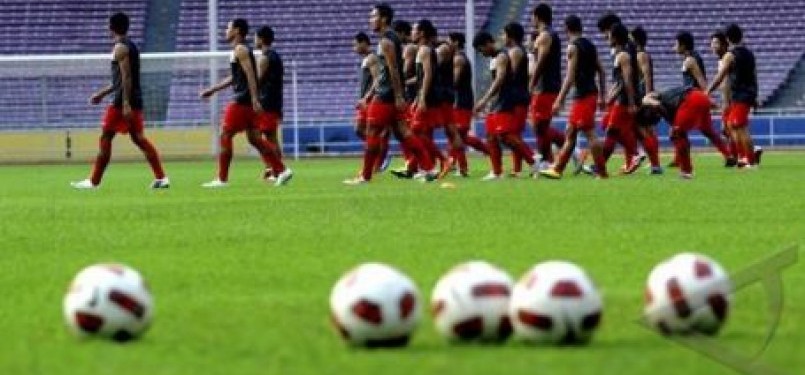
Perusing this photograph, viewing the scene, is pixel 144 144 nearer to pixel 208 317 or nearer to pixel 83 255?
pixel 83 255

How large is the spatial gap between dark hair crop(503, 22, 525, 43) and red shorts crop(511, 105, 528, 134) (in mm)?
944

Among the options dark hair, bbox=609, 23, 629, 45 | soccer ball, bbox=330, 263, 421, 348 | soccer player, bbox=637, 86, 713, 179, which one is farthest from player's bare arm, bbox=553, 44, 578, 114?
soccer ball, bbox=330, 263, 421, 348

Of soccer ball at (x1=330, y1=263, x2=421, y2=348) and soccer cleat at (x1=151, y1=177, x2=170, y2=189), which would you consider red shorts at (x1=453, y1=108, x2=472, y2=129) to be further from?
soccer ball at (x1=330, y1=263, x2=421, y2=348)

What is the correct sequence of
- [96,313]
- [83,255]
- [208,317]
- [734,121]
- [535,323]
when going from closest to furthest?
[535,323] → [96,313] → [208,317] → [83,255] → [734,121]

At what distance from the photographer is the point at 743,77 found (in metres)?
28.6

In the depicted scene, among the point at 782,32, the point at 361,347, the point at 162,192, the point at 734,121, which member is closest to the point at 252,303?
the point at 361,347

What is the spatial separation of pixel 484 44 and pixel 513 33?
44 centimetres

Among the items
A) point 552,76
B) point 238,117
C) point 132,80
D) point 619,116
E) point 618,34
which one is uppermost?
point 618,34

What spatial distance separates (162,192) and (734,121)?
9138 mm

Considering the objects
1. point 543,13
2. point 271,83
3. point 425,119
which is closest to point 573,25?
point 543,13

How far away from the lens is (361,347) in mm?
7457

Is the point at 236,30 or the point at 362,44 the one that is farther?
the point at 362,44

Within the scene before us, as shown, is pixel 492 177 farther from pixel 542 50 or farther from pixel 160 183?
Answer: pixel 160 183

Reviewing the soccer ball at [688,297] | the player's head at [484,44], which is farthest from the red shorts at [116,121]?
the soccer ball at [688,297]
